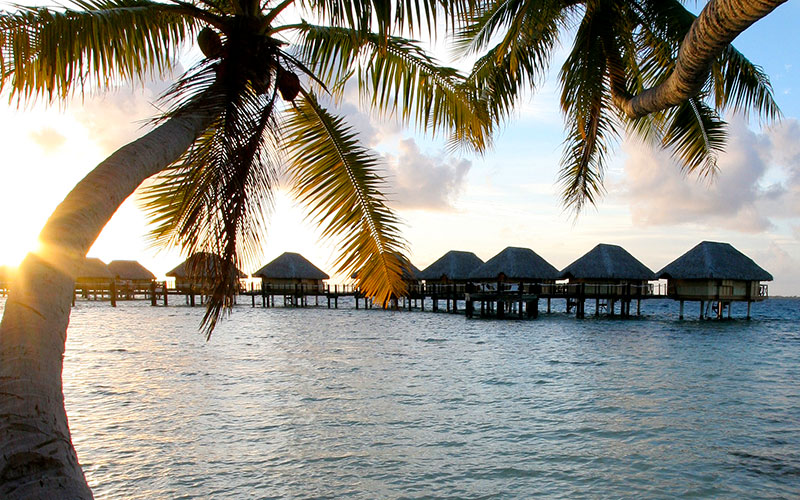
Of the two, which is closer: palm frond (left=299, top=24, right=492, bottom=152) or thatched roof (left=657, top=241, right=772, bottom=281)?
palm frond (left=299, top=24, right=492, bottom=152)

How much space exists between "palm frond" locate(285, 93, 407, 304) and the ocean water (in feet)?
11.0

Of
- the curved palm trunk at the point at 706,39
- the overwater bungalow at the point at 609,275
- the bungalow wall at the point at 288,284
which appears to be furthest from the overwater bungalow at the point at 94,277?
the curved palm trunk at the point at 706,39

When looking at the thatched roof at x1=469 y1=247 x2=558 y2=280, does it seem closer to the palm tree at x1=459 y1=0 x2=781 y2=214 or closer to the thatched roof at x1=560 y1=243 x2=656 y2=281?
the thatched roof at x1=560 y1=243 x2=656 y2=281

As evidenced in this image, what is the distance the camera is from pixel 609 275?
39500 millimetres

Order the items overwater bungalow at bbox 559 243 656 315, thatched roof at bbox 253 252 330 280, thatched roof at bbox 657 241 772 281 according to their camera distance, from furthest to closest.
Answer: thatched roof at bbox 253 252 330 280, overwater bungalow at bbox 559 243 656 315, thatched roof at bbox 657 241 772 281

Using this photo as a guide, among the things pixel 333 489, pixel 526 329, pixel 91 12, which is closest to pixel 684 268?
pixel 526 329

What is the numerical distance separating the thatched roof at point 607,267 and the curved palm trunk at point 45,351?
40.0 m

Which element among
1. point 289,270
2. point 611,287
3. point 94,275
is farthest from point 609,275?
point 94,275

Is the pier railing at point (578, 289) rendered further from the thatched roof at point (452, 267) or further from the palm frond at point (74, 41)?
the palm frond at point (74, 41)

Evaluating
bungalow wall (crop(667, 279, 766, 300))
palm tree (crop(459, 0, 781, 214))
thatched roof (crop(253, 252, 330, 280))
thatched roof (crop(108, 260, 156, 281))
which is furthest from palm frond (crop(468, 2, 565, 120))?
thatched roof (crop(108, 260, 156, 281))

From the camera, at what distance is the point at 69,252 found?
2.34 metres

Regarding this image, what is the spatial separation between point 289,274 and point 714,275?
32.4 meters

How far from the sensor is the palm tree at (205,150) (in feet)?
6.80

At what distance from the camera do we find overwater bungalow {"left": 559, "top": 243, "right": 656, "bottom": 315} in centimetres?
3978
